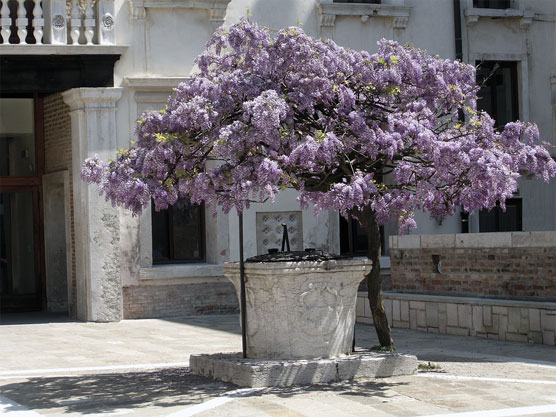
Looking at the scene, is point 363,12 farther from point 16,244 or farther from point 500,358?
point 500,358

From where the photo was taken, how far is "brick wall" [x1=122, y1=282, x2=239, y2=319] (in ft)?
58.6

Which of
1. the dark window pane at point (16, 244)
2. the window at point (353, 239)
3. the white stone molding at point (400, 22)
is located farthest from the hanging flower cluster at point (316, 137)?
the dark window pane at point (16, 244)

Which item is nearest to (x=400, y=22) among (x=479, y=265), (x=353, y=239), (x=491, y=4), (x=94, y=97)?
(x=491, y=4)

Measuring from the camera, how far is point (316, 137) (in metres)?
9.31

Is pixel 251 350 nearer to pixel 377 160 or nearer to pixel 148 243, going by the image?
pixel 377 160

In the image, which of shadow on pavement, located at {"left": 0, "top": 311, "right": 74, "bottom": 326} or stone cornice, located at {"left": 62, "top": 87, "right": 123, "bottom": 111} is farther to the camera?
shadow on pavement, located at {"left": 0, "top": 311, "right": 74, "bottom": 326}

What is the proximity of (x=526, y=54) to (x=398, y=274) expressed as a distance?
6.78 metres

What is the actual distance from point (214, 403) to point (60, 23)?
1044 cm

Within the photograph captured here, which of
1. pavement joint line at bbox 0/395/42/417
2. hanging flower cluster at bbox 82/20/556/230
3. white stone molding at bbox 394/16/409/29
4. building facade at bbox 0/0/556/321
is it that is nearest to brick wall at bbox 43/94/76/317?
building facade at bbox 0/0/556/321

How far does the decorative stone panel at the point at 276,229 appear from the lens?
19.0 m

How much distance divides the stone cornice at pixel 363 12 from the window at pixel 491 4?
6.06 feet

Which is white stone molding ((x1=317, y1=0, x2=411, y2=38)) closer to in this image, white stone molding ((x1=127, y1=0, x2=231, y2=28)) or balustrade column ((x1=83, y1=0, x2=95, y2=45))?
white stone molding ((x1=127, y1=0, x2=231, y2=28))

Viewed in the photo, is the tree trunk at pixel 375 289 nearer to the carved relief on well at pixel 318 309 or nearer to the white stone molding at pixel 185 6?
the carved relief on well at pixel 318 309

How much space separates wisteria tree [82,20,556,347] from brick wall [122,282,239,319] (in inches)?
317
